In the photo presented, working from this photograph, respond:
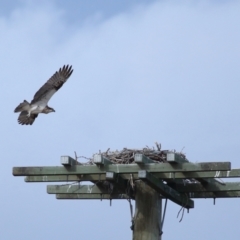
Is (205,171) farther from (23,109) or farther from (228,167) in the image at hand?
(23,109)

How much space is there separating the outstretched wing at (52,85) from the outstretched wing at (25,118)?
24cm

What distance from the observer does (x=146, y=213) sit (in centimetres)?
877

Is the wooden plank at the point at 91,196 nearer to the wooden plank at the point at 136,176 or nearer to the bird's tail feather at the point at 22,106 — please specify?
the wooden plank at the point at 136,176

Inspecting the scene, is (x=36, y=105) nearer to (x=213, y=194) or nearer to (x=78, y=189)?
(x=78, y=189)

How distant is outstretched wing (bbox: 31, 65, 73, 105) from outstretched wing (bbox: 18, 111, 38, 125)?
243 millimetres

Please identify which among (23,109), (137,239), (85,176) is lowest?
(137,239)

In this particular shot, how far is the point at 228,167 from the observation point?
8211mm

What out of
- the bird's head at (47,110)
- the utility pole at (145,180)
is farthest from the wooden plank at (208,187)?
the bird's head at (47,110)

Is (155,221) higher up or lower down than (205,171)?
lower down

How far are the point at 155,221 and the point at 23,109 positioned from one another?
621cm

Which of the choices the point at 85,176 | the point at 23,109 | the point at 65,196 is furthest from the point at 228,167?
the point at 23,109

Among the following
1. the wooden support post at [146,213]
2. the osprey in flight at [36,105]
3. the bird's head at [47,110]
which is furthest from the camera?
the bird's head at [47,110]

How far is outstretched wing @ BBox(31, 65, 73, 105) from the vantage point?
13.7 meters

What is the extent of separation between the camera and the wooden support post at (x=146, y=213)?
28.4ft
